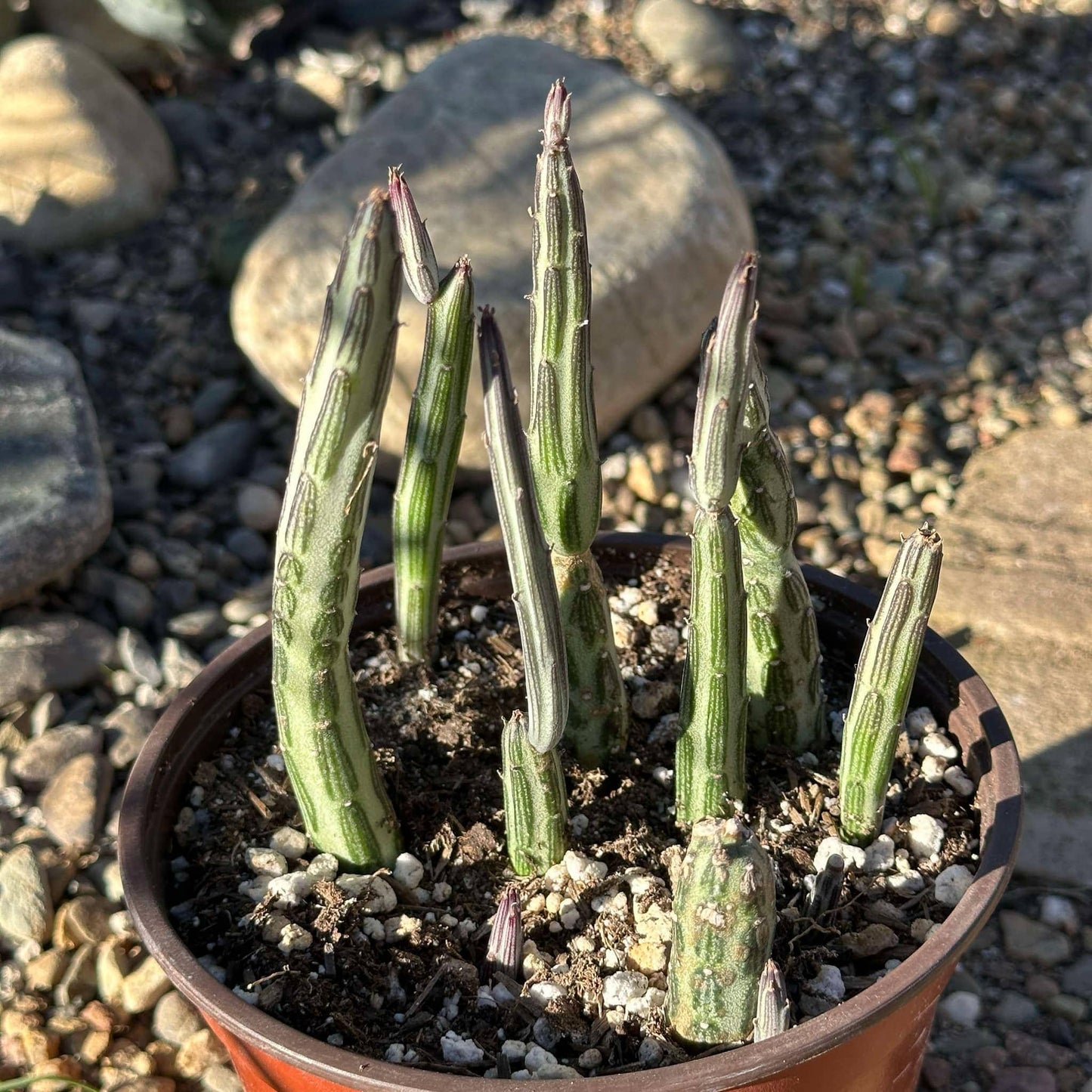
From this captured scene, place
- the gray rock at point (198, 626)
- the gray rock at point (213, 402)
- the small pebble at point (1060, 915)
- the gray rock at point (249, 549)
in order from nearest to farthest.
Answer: the small pebble at point (1060, 915) < the gray rock at point (198, 626) < the gray rock at point (249, 549) < the gray rock at point (213, 402)

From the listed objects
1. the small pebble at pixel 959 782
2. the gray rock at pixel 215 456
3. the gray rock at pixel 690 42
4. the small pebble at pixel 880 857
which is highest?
the gray rock at pixel 690 42

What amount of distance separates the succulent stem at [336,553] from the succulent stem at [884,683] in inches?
22.9

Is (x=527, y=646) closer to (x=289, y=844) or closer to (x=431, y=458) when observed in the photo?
(x=431, y=458)

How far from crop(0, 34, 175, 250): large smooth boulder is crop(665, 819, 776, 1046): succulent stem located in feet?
9.96

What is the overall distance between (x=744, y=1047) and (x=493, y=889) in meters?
0.44

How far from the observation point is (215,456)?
316 cm

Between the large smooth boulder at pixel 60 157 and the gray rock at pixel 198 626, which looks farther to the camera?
the large smooth boulder at pixel 60 157

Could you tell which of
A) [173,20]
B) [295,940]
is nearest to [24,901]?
[295,940]

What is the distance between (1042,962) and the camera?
7.40 ft

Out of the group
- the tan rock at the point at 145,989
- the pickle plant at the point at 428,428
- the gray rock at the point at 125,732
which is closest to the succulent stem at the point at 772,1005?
the pickle plant at the point at 428,428

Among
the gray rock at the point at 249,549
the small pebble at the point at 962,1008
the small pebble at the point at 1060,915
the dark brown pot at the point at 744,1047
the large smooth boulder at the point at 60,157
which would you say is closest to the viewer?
the dark brown pot at the point at 744,1047

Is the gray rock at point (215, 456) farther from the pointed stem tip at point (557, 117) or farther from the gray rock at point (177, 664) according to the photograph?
the pointed stem tip at point (557, 117)

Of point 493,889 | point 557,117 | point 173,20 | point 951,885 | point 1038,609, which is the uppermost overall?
point 557,117

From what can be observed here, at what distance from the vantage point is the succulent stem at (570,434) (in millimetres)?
1352
